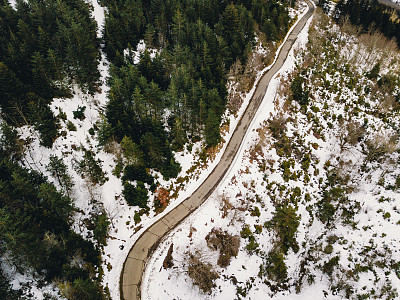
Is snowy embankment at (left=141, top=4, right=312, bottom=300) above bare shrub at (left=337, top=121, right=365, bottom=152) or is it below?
below

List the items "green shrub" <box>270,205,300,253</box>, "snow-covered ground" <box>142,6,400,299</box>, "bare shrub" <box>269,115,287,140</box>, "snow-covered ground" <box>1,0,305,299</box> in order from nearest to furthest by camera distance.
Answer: "snow-covered ground" <box>142,6,400,299</box> < "snow-covered ground" <box>1,0,305,299</box> < "green shrub" <box>270,205,300,253</box> < "bare shrub" <box>269,115,287,140</box>

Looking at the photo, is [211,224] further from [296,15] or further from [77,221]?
[296,15]

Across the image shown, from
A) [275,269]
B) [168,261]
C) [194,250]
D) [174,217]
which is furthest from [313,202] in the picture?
[168,261]

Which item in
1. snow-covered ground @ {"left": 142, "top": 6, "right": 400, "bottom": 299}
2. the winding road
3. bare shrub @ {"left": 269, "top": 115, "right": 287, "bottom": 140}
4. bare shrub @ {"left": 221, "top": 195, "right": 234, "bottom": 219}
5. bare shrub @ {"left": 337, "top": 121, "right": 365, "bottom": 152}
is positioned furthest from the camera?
the winding road

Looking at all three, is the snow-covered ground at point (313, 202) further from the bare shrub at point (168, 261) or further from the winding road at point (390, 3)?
the winding road at point (390, 3)

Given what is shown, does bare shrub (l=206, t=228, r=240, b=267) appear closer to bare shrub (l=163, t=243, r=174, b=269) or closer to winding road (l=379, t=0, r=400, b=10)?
bare shrub (l=163, t=243, r=174, b=269)

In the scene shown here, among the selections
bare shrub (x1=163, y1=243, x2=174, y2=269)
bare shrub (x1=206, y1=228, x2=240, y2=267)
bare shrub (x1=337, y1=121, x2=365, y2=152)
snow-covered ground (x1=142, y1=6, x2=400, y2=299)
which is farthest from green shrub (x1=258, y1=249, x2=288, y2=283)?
bare shrub (x1=337, y1=121, x2=365, y2=152)

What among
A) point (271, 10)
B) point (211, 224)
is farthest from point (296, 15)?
point (211, 224)
